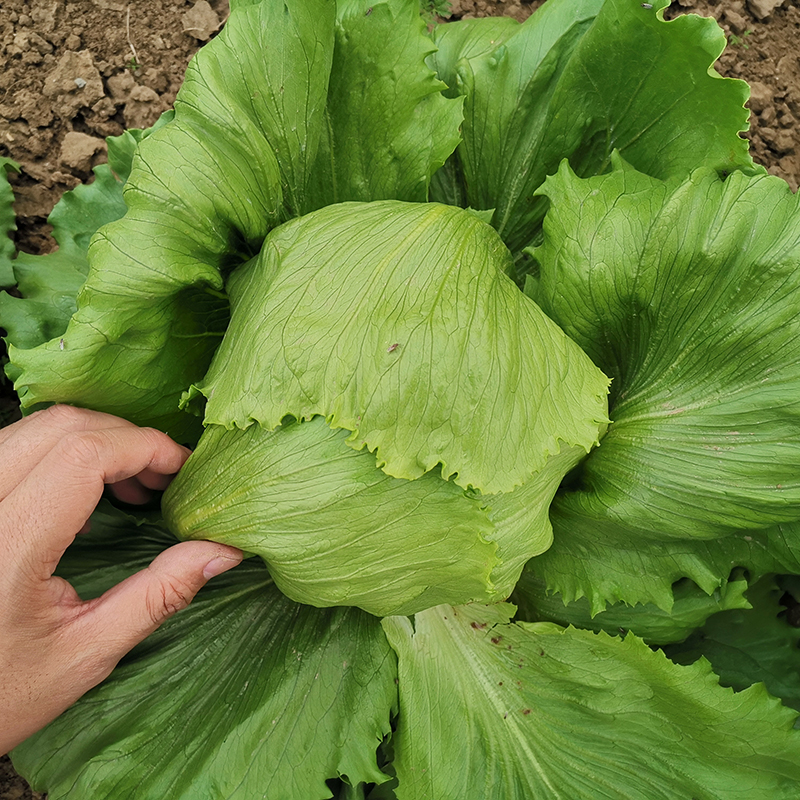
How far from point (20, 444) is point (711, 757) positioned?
1.84m

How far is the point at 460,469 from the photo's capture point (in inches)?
58.0

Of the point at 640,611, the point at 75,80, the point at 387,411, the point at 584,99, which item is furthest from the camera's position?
the point at 75,80

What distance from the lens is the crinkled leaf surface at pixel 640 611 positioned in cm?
211

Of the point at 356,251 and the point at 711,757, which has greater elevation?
the point at 356,251

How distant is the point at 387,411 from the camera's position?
1455 mm

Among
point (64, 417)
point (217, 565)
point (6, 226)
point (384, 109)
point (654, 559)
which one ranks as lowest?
point (654, 559)

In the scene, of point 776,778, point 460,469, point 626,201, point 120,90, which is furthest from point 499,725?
point 120,90

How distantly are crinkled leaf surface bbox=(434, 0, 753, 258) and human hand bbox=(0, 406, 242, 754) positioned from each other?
3.86 feet

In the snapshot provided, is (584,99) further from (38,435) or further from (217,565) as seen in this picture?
(38,435)

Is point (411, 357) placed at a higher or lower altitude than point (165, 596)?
higher

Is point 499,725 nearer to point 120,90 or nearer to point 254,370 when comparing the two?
point 254,370

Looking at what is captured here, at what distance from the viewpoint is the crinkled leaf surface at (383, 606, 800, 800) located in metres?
1.87

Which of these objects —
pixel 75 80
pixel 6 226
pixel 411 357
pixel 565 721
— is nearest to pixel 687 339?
pixel 411 357

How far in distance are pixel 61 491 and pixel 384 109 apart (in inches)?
45.5
